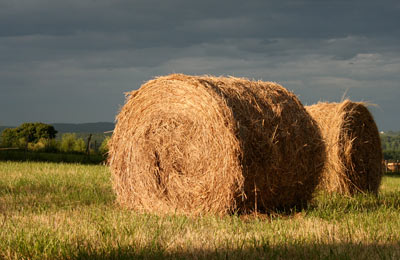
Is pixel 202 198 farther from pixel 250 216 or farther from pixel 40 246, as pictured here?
pixel 40 246

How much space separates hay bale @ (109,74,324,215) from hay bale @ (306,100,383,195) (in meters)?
2.04

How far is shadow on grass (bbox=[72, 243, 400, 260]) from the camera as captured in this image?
14.4 feet

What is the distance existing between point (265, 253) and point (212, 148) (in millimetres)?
2482

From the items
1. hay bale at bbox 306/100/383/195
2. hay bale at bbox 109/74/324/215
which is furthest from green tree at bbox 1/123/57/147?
hay bale at bbox 109/74/324/215

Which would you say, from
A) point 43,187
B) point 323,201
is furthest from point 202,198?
point 43,187

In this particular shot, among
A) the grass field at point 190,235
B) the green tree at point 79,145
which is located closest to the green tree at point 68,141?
the green tree at point 79,145

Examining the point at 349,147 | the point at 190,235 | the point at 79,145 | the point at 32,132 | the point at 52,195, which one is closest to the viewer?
the point at 190,235

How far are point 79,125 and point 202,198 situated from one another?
147 m

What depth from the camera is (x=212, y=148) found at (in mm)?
6828

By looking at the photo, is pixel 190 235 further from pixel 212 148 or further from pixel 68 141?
pixel 68 141

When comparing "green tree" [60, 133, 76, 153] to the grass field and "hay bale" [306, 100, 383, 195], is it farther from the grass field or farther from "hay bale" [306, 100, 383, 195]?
the grass field

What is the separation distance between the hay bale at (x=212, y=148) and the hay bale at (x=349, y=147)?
2037 millimetres

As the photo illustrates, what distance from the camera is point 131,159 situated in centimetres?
800

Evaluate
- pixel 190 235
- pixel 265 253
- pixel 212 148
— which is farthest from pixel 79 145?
pixel 265 253
